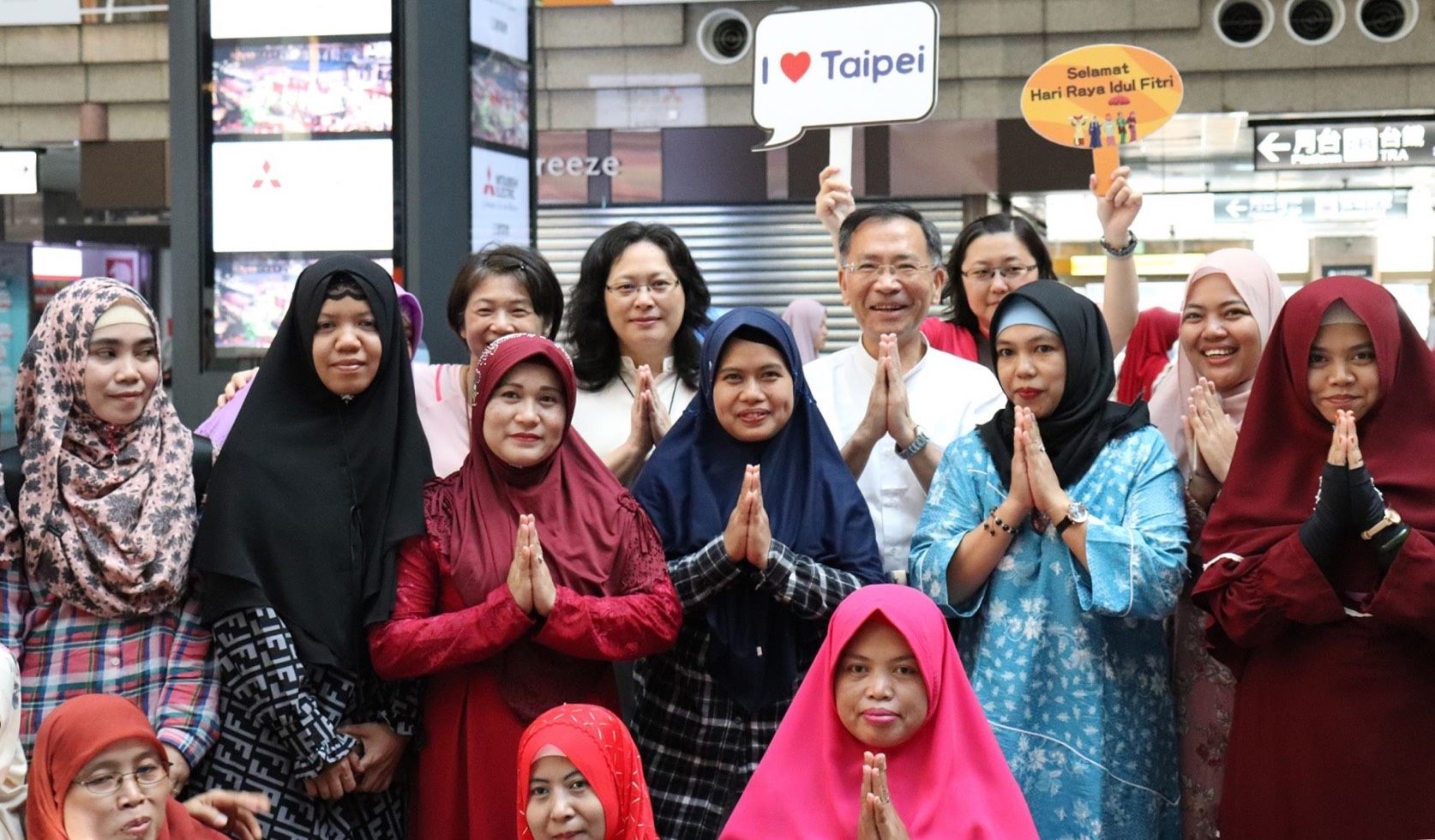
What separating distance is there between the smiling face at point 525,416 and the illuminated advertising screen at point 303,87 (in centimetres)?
367

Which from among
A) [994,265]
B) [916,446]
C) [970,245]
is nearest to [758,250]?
[970,245]

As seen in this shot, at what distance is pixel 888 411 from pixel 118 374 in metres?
1.72

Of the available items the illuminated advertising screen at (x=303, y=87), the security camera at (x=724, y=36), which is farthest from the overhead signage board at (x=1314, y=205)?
the illuminated advertising screen at (x=303, y=87)

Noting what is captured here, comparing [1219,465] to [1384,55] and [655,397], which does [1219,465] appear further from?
[1384,55]

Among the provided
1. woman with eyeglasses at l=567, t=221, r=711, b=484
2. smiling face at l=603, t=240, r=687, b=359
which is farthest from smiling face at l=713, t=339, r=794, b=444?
smiling face at l=603, t=240, r=687, b=359

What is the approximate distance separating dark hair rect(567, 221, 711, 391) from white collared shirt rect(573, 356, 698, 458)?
21 millimetres

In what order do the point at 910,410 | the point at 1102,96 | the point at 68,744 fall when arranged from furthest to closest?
the point at 1102,96, the point at 910,410, the point at 68,744

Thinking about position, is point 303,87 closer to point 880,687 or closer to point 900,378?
point 900,378

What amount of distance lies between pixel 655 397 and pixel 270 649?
3.90 feet

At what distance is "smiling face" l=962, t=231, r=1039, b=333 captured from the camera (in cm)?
472

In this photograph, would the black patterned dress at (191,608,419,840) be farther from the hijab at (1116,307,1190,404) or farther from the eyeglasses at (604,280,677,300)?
the hijab at (1116,307,1190,404)

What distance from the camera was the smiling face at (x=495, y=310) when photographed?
4.02 m

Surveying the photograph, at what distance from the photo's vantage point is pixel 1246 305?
3.67 m

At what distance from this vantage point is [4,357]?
42.6 feet
